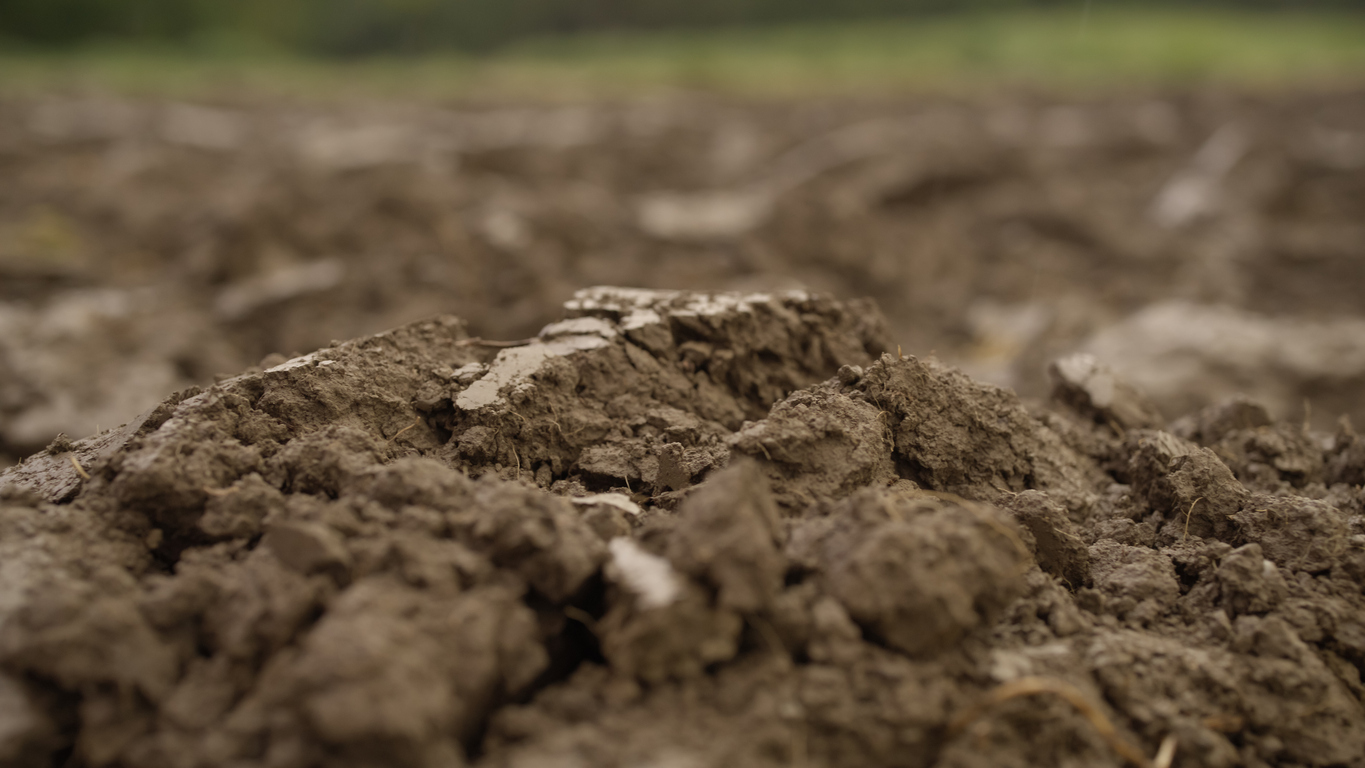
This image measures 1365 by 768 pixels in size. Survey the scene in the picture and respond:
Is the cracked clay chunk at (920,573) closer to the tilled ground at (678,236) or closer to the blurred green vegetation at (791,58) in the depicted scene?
the tilled ground at (678,236)

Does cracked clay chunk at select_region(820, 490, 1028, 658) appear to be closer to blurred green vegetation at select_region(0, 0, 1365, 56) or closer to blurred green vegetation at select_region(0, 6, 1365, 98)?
blurred green vegetation at select_region(0, 6, 1365, 98)

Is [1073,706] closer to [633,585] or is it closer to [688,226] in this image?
[633,585]

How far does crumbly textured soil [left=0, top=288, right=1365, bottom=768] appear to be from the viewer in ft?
4.97

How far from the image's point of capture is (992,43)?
19.9m

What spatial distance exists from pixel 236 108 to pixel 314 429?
14.4 meters

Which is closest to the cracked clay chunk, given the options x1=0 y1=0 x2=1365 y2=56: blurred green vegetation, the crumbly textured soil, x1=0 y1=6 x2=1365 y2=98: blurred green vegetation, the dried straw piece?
the crumbly textured soil

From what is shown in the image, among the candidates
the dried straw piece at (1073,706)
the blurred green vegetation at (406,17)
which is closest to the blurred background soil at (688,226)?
the dried straw piece at (1073,706)

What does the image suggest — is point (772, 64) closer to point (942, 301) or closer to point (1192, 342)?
point (942, 301)

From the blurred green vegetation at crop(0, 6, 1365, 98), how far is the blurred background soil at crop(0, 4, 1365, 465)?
6.72 ft

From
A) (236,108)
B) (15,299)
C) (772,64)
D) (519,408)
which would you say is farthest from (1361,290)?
(236,108)

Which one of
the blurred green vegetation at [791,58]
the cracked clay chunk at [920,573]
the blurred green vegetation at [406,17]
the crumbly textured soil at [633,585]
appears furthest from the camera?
the blurred green vegetation at [406,17]

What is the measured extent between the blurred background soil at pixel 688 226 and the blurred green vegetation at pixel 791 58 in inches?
80.6

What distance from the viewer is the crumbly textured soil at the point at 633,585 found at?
1516 mm

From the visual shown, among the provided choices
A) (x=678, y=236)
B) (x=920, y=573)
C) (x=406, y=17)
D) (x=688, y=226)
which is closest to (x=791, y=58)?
(x=406, y=17)
